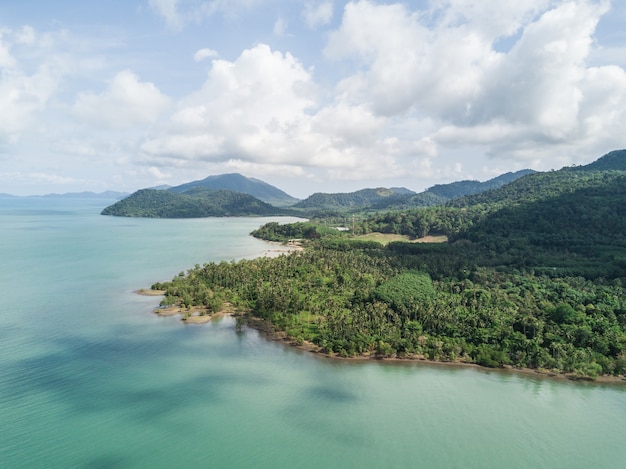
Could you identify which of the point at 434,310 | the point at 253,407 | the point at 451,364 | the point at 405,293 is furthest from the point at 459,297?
the point at 253,407

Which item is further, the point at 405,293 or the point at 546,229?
the point at 546,229

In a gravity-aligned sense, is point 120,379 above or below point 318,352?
above

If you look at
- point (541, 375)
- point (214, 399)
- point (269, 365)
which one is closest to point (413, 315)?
point (541, 375)

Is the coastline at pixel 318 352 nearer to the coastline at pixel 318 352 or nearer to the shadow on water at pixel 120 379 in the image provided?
the coastline at pixel 318 352

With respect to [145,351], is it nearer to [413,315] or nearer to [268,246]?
[413,315]

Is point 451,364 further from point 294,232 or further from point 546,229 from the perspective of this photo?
point 294,232

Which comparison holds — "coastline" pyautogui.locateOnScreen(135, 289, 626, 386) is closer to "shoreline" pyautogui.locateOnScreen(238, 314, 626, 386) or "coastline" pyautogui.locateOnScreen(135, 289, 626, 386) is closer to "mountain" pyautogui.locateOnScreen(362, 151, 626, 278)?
"shoreline" pyautogui.locateOnScreen(238, 314, 626, 386)
